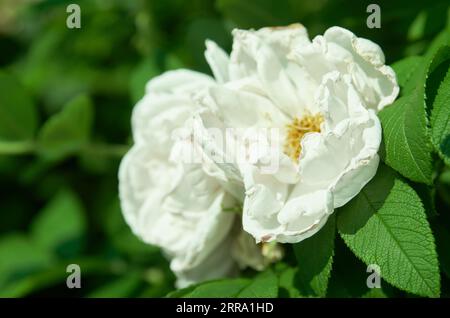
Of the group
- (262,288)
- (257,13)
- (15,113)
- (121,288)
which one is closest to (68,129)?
(15,113)

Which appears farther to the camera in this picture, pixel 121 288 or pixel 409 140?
pixel 121 288

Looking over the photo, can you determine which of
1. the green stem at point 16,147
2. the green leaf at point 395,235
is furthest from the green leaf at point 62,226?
the green leaf at point 395,235

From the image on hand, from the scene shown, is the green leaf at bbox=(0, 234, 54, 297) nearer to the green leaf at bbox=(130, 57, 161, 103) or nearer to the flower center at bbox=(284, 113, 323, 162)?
the green leaf at bbox=(130, 57, 161, 103)

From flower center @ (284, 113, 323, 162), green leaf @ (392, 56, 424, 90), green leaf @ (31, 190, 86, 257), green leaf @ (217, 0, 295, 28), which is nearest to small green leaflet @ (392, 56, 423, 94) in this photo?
green leaf @ (392, 56, 424, 90)

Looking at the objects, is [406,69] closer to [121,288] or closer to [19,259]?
[121,288]
